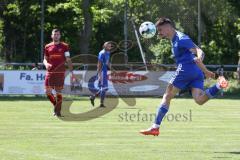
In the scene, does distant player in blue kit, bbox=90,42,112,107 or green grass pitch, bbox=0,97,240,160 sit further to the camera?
distant player in blue kit, bbox=90,42,112,107

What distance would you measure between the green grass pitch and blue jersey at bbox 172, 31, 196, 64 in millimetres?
1433

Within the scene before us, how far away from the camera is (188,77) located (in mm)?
12500

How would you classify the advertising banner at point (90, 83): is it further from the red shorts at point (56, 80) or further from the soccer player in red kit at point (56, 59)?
the soccer player in red kit at point (56, 59)

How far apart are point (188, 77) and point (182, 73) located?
0.43 feet

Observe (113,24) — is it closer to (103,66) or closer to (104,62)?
(103,66)

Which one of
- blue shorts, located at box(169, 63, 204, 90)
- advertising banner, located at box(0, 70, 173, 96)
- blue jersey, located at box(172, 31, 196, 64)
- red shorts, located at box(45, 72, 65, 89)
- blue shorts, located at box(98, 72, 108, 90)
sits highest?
blue jersey, located at box(172, 31, 196, 64)

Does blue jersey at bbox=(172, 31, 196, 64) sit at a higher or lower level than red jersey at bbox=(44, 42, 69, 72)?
higher

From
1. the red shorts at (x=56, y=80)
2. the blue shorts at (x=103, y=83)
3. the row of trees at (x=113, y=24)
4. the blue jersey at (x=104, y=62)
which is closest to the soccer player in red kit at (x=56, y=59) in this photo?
the red shorts at (x=56, y=80)

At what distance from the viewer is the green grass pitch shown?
10.6 meters

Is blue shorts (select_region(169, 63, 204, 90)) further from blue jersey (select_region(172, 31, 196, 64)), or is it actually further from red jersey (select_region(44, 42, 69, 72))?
red jersey (select_region(44, 42, 69, 72))

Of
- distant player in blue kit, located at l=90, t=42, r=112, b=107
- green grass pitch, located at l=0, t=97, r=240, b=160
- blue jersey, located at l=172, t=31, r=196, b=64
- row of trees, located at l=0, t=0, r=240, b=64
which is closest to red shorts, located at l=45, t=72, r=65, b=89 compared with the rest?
green grass pitch, located at l=0, t=97, r=240, b=160

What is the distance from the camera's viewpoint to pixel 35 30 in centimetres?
5244

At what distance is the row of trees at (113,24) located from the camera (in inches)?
2021

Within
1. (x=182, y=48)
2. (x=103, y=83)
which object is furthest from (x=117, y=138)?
(x=103, y=83)
